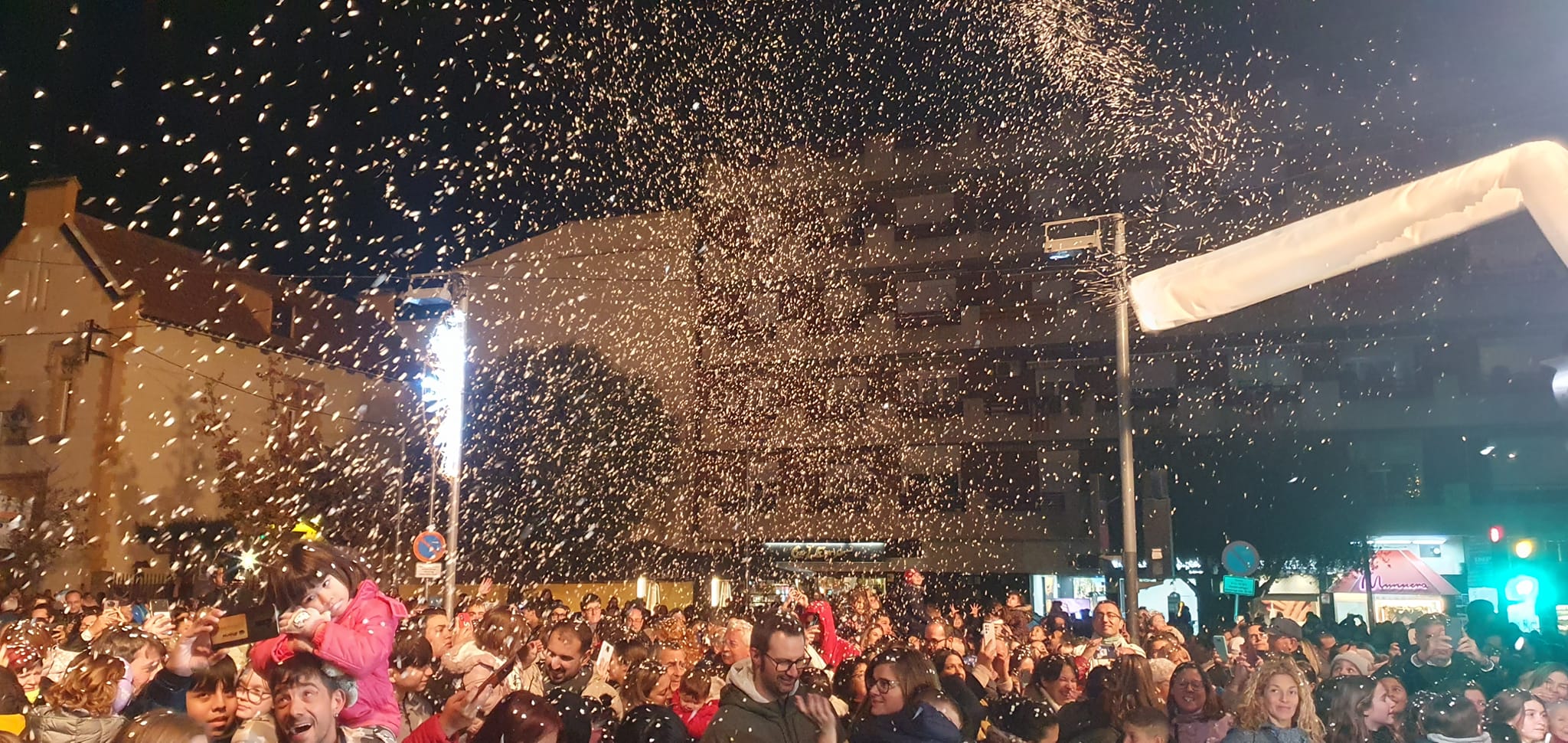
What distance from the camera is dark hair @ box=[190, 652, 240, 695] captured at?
458 centimetres

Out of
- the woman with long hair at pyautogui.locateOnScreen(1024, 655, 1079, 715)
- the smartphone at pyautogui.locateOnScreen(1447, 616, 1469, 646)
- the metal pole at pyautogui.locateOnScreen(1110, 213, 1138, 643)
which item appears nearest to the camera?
the woman with long hair at pyautogui.locateOnScreen(1024, 655, 1079, 715)

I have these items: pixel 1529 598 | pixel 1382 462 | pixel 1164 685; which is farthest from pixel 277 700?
pixel 1382 462

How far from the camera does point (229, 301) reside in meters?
33.7

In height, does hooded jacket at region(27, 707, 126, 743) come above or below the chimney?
below

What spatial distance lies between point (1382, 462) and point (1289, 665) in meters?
27.0

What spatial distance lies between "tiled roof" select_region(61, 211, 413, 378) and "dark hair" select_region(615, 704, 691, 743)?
3103cm

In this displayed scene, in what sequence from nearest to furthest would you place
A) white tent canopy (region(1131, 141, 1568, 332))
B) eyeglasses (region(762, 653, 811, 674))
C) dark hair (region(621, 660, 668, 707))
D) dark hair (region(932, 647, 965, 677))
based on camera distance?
white tent canopy (region(1131, 141, 1568, 332))
eyeglasses (region(762, 653, 811, 674))
dark hair (region(621, 660, 668, 707))
dark hair (region(932, 647, 965, 677))

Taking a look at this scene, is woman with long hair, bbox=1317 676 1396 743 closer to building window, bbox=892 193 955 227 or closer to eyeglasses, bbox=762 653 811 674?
eyeglasses, bbox=762 653 811 674

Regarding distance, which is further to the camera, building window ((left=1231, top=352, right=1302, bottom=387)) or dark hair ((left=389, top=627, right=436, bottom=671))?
building window ((left=1231, top=352, right=1302, bottom=387))

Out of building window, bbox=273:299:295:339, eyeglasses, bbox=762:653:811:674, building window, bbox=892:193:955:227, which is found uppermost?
building window, bbox=892:193:955:227

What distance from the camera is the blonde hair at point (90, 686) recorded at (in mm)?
4516

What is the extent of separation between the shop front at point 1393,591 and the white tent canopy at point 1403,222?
2133 centimetres

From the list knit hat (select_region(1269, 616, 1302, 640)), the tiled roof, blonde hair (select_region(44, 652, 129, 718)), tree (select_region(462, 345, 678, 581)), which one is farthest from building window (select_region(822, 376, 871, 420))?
blonde hair (select_region(44, 652, 129, 718))

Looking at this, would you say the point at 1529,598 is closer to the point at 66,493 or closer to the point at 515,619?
the point at 515,619
